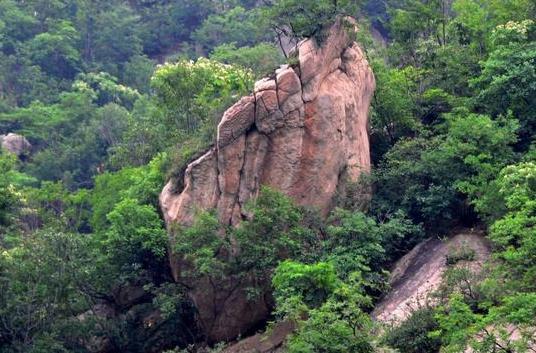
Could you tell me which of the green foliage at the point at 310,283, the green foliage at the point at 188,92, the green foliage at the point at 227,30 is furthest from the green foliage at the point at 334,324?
the green foliage at the point at 227,30

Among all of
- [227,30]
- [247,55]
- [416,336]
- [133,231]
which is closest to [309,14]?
[133,231]

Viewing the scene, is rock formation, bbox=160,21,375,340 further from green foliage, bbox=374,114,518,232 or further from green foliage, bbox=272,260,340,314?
green foliage, bbox=272,260,340,314

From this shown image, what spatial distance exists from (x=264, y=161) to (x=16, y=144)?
24.7m

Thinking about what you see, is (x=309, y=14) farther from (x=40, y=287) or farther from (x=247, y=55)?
(x=247, y=55)

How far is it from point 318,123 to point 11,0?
3673 cm

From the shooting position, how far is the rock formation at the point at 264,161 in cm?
2412

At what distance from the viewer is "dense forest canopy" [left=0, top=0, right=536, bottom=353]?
744 inches

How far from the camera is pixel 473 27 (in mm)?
30422

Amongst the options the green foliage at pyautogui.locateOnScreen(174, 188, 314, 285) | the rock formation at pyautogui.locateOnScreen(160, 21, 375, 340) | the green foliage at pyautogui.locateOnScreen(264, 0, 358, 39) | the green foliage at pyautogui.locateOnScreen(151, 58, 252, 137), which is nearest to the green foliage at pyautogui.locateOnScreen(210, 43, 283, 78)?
the green foliage at pyautogui.locateOnScreen(151, 58, 252, 137)

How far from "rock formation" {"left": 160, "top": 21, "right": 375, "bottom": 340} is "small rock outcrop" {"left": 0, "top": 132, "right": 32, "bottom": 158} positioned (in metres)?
22.2

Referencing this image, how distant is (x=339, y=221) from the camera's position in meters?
24.1

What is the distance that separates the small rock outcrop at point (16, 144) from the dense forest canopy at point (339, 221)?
30.8 ft

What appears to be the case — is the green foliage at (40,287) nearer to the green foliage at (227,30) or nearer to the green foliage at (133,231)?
the green foliage at (133,231)

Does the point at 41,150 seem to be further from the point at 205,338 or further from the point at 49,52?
the point at 205,338
